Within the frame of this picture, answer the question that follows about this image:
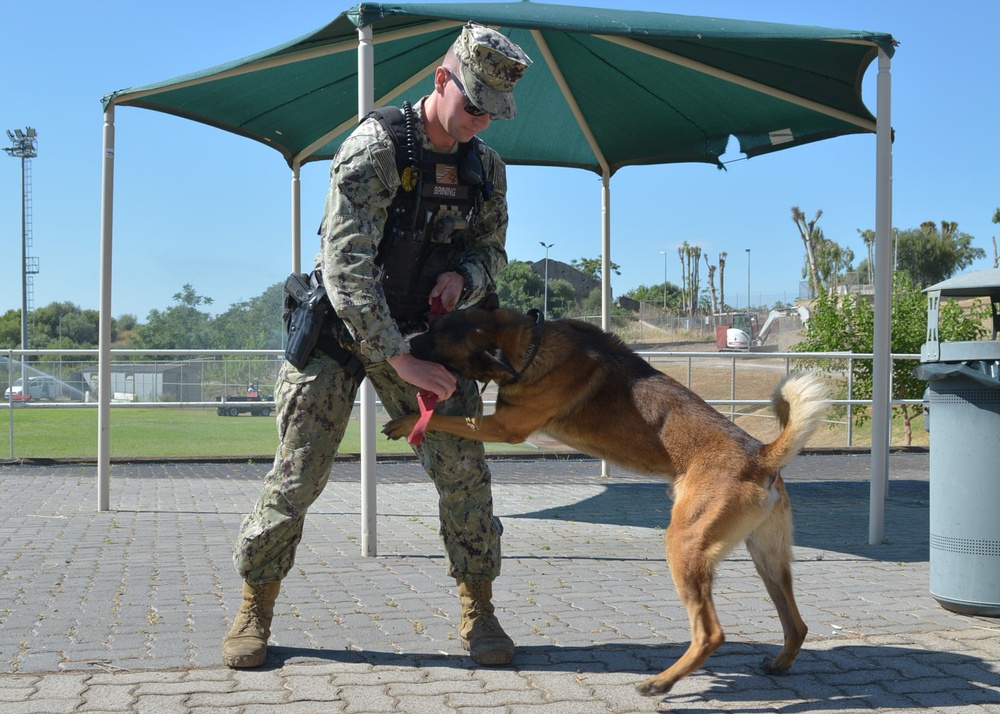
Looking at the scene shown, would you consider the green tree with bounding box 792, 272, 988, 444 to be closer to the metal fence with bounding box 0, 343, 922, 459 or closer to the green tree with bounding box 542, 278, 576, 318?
the metal fence with bounding box 0, 343, 922, 459


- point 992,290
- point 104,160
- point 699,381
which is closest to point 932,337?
point 992,290

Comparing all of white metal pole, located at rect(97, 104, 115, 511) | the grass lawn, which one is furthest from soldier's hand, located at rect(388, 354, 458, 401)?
Result: the grass lawn

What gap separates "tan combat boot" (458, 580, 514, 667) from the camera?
3.54 meters

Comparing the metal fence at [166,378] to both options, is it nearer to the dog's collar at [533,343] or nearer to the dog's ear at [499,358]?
the dog's collar at [533,343]

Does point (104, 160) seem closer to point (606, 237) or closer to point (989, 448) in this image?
point (606, 237)

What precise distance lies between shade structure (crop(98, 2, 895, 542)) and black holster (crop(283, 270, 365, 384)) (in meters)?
2.33

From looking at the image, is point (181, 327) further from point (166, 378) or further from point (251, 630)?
point (251, 630)

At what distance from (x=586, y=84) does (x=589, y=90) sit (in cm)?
9

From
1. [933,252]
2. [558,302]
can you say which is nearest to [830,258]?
[933,252]

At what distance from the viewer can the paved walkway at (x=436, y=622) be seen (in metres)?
3.22

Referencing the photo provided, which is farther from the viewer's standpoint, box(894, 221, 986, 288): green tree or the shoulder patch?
box(894, 221, 986, 288): green tree

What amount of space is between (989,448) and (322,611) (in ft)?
11.0

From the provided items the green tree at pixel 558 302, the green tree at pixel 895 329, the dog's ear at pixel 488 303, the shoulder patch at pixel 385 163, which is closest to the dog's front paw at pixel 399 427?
the dog's ear at pixel 488 303

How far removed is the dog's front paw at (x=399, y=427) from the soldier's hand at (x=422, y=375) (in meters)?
0.31
